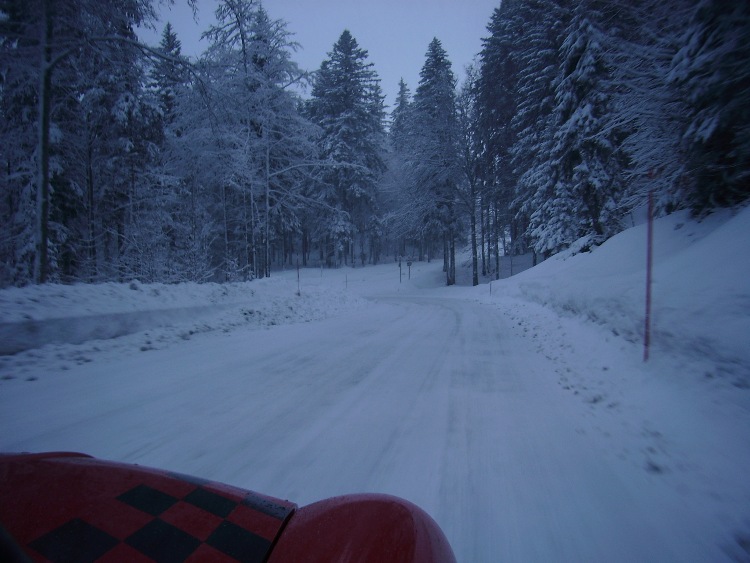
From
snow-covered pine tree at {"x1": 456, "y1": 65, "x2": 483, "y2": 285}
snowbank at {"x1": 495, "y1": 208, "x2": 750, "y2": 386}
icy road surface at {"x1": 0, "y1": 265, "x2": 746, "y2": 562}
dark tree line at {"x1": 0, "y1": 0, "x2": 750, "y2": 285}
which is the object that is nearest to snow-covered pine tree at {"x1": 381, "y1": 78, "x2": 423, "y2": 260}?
dark tree line at {"x1": 0, "y1": 0, "x2": 750, "y2": 285}

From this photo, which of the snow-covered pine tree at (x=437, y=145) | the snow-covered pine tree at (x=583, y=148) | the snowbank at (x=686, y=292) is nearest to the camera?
the snowbank at (x=686, y=292)

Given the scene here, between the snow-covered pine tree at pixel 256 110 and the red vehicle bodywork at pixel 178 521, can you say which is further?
the snow-covered pine tree at pixel 256 110

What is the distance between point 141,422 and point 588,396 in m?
4.75

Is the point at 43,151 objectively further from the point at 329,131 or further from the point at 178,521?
the point at 329,131

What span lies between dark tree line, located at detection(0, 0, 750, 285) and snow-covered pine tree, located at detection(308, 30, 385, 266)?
18 centimetres

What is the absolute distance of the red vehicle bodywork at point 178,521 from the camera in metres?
0.94

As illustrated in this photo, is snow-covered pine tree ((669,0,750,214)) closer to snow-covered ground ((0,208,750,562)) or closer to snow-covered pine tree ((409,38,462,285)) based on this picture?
snow-covered ground ((0,208,750,562))

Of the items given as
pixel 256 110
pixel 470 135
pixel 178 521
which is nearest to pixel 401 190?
pixel 470 135

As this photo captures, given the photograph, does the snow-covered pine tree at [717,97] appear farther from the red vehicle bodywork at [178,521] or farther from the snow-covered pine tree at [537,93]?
the snow-covered pine tree at [537,93]

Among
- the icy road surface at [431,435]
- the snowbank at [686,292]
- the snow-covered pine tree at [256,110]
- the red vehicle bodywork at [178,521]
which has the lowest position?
the icy road surface at [431,435]

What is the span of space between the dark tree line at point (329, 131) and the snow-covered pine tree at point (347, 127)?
179mm

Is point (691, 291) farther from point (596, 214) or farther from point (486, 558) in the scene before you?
point (596, 214)

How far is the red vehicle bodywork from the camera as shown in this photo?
0.94m

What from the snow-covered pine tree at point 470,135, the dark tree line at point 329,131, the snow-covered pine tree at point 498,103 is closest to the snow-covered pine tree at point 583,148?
the dark tree line at point 329,131
